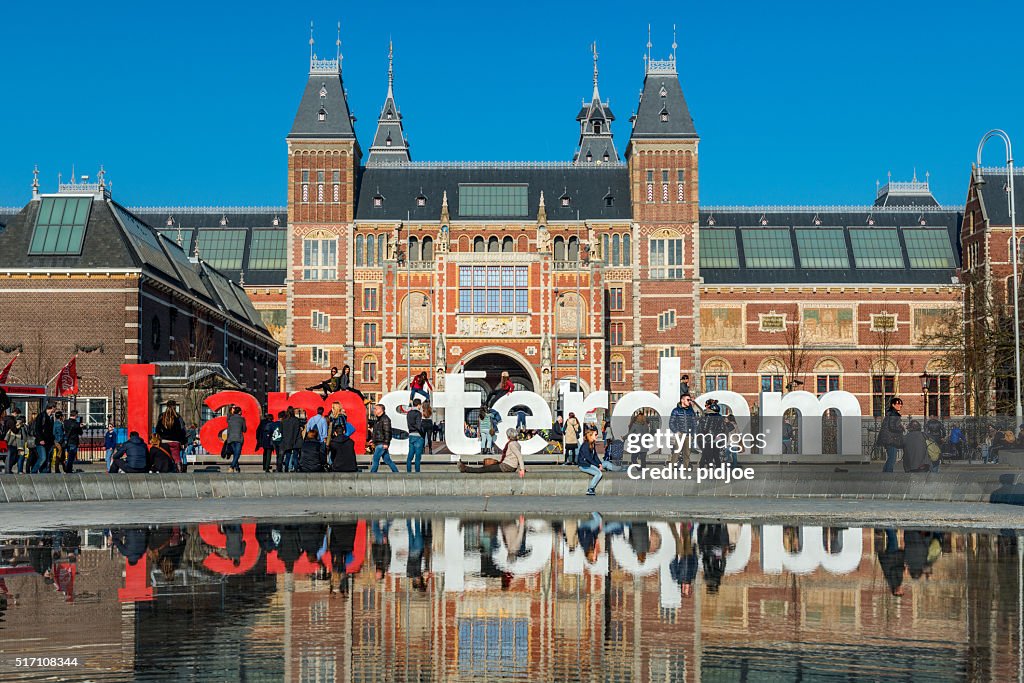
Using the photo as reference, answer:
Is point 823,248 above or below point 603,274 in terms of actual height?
above

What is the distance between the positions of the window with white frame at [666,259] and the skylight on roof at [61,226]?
1369 inches

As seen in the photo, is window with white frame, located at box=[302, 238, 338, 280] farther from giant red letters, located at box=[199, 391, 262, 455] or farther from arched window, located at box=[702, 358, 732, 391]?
giant red letters, located at box=[199, 391, 262, 455]

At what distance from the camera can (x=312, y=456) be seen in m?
22.0

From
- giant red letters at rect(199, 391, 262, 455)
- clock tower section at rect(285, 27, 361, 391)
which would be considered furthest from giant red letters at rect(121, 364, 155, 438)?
clock tower section at rect(285, 27, 361, 391)

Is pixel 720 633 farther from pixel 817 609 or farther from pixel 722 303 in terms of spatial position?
pixel 722 303

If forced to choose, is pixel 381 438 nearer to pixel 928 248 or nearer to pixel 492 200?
pixel 492 200


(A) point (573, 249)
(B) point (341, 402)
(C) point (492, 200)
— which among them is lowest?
(B) point (341, 402)

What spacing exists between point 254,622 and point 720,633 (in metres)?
3.13

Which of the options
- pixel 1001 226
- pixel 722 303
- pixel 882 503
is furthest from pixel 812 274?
pixel 882 503

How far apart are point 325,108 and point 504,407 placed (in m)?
42.8

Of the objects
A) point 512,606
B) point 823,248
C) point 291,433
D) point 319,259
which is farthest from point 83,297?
point 823,248

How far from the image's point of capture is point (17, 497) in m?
20.2

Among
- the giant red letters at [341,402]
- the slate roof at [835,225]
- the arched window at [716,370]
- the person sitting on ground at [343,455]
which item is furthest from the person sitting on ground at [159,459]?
the slate roof at [835,225]

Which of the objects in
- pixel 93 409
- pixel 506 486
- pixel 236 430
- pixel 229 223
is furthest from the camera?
pixel 229 223
